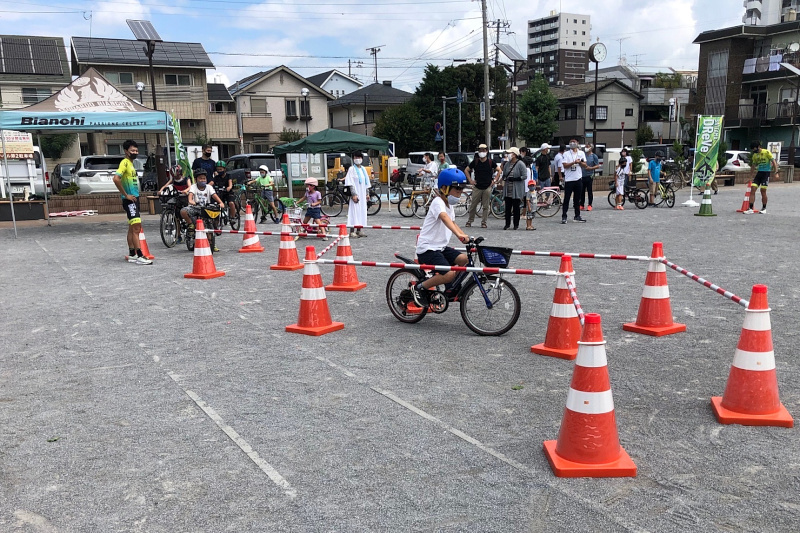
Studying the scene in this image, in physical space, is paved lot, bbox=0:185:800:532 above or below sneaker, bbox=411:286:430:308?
below

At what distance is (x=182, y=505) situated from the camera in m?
3.20

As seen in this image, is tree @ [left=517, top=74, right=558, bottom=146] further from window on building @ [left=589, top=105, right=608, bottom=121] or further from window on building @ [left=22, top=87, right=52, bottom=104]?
window on building @ [left=22, top=87, right=52, bottom=104]

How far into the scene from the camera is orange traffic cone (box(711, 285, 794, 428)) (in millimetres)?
4020

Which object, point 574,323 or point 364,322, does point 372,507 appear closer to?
point 574,323

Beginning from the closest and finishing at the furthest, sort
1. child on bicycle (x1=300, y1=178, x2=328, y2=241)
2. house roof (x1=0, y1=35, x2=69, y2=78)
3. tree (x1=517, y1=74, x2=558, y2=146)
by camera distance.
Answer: child on bicycle (x1=300, y1=178, x2=328, y2=241)
house roof (x1=0, y1=35, x2=69, y2=78)
tree (x1=517, y1=74, x2=558, y2=146)

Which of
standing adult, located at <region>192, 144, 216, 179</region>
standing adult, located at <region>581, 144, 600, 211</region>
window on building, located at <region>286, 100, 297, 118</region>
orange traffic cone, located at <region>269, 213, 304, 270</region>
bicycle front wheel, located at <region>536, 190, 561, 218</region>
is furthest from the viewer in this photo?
window on building, located at <region>286, 100, 297, 118</region>

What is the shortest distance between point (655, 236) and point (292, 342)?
31.0ft

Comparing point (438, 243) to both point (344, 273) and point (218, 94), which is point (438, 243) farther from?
point (218, 94)

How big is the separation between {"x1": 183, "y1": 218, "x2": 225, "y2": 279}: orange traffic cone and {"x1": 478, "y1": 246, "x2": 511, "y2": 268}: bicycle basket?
4930mm

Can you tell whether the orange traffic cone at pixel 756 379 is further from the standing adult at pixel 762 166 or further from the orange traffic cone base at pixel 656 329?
the standing adult at pixel 762 166

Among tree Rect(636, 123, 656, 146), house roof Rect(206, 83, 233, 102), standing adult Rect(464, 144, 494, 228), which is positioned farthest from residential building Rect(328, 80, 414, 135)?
standing adult Rect(464, 144, 494, 228)

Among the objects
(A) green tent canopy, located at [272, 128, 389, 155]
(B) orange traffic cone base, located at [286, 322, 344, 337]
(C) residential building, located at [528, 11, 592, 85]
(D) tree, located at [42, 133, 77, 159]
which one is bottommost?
(B) orange traffic cone base, located at [286, 322, 344, 337]

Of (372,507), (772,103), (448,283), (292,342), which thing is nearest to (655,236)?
(448,283)

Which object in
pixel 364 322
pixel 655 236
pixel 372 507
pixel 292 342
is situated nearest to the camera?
pixel 372 507
